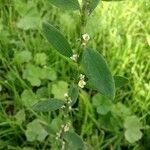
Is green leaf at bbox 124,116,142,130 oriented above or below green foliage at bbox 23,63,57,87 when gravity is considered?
below

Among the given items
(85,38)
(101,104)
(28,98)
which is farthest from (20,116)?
(85,38)

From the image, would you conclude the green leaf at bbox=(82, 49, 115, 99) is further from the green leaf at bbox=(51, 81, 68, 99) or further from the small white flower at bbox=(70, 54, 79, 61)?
the green leaf at bbox=(51, 81, 68, 99)

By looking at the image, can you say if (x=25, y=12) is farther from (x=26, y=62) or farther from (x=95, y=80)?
(x=95, y=80)

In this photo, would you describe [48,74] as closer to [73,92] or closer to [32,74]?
[32,74]

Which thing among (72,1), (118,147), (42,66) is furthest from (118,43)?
(72,1)

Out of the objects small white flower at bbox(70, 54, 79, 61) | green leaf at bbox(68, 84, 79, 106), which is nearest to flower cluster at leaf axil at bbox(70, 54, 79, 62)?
small white flower at bbox(70, 54, 79, 61)

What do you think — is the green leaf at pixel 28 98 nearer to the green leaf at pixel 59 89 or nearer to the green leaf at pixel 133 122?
the green leaf at pixel 59 89

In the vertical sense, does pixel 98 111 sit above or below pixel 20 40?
below

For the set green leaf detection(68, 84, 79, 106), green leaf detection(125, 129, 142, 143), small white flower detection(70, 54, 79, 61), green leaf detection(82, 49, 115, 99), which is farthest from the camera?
green leaf detection(125, 129, 142, 143)
